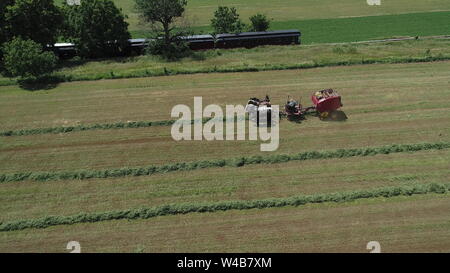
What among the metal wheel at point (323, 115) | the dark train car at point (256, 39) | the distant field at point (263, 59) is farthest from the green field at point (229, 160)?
the dark train car at point (256, 39)

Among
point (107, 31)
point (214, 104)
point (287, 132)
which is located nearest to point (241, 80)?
point (214, 104)

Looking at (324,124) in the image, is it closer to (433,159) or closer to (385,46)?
(433,159)

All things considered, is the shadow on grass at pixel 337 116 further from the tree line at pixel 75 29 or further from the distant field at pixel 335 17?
the distant field at pixel 335 17

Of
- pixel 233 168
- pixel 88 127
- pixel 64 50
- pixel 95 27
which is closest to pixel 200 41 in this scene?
pixel 95 27

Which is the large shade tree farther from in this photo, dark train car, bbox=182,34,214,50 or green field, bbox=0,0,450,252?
green field, bbox=0,0,450,252
